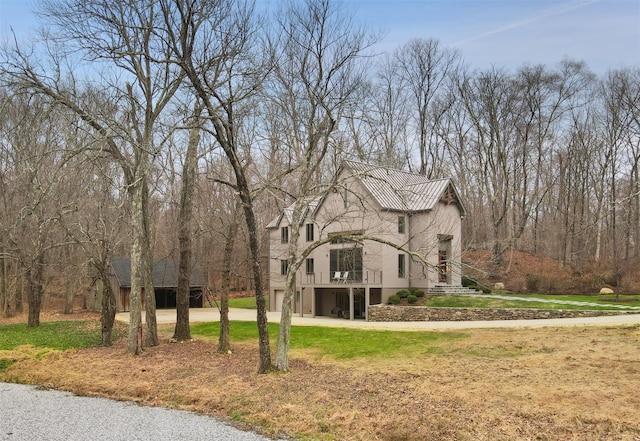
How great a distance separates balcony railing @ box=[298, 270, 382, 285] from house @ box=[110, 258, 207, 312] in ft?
22.6

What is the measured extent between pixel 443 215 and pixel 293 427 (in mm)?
22291

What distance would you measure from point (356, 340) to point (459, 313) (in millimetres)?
7635

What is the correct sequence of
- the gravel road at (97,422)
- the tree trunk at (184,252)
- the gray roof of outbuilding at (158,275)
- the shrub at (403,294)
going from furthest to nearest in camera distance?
the gray roof of outbuilding at (158,275)
the shrub at (403,294)
the tree trunk at (184,252)
the gravel road at (97,422)

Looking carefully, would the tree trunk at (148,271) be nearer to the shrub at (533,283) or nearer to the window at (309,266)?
the window at (309,266)

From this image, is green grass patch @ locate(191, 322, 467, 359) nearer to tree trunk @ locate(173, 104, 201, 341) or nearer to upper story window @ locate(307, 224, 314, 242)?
tree trunk @ locate(173, 104, 201, 341)

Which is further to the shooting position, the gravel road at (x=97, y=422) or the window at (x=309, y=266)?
the window at (x=309, y=266)

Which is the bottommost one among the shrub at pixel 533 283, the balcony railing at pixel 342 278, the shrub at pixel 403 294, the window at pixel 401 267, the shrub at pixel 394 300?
the shrub at pixel 394 300

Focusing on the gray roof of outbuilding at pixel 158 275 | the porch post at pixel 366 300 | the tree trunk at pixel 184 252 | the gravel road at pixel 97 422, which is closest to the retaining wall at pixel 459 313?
the porch post at pixel 366 300

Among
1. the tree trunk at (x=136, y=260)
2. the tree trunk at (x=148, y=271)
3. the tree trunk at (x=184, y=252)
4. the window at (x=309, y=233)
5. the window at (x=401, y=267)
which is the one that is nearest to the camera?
the tree trunk at (x=136, y=260)

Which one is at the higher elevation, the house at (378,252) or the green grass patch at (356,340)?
the house at (378,252)

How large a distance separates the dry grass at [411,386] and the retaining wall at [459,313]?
15.5 ft

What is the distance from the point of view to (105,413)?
9.93m

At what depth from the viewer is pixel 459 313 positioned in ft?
78.0

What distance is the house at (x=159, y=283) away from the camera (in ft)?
120
